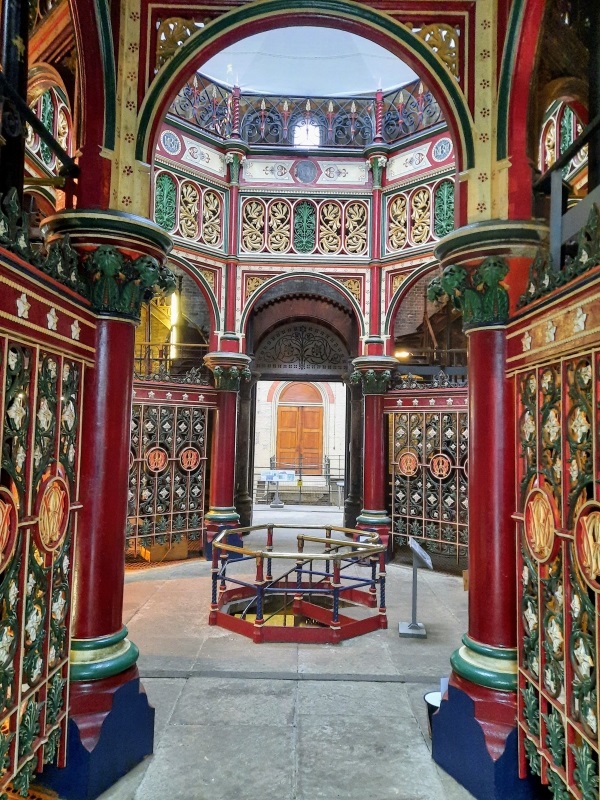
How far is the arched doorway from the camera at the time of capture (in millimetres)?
21984

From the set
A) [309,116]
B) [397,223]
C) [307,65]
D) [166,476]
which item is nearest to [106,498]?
[166,476]

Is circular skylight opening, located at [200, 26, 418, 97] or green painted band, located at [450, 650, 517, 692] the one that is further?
circular skylight opening, located at [200, 26, 418, 97]

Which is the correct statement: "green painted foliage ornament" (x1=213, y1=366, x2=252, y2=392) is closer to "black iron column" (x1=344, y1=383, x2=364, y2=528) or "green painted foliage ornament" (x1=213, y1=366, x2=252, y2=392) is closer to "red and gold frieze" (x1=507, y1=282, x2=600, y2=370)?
"black iron column" (x1=344, y1=383, x2=364, y2=528)

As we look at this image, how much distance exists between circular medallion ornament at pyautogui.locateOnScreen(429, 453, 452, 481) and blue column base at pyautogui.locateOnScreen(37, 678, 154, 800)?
7.11m

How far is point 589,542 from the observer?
8.69ft

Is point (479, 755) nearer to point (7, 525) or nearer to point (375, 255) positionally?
point (7, 525)

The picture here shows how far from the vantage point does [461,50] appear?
13.6 feet

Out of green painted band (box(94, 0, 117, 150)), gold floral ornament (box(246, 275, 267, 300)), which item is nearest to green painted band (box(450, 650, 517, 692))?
green painted band (box(94, 0, 117, 150))

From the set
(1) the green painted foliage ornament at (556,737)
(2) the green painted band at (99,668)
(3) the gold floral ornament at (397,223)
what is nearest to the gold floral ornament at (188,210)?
(3) the gold floral ornament at (397,223)

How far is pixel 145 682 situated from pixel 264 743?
1541 millimetres

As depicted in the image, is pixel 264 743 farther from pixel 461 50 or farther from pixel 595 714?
pixel 461 50

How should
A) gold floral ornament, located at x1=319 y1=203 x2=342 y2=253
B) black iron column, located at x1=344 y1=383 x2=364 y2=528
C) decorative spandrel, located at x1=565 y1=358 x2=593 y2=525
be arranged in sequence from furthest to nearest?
black iron column, located at x1=344 y1=383 x2=364 y2=528 → gold floral ornament, located at x1=319 y1=203 x2=342 y2=253 → decorative spandrel, located at x1=565 y1=358 x2=593 y2=525

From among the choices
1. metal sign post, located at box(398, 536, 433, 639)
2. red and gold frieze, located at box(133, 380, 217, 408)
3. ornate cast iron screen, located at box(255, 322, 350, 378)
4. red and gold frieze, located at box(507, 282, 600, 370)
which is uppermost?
ornate cast iron screen, located at box(255, 322, 350, 378)

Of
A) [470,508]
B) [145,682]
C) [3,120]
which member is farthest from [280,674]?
[3,120]
